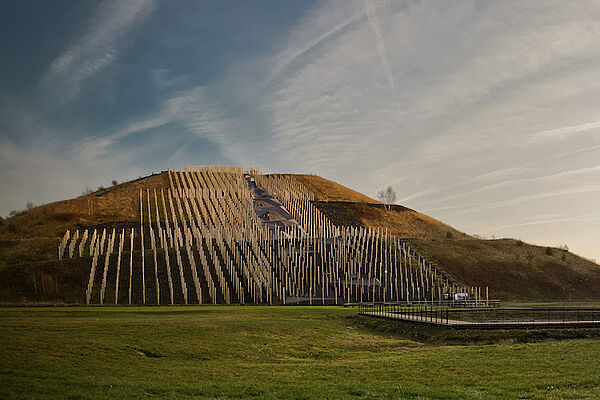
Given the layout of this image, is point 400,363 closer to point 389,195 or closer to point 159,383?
point 159,383

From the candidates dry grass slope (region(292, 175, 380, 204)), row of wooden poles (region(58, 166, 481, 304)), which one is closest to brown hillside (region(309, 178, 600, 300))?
row of wooden poles (region(58, 166, 481, 304))

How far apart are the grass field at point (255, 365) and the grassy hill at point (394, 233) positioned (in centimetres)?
2102

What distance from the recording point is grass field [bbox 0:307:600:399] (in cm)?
1023

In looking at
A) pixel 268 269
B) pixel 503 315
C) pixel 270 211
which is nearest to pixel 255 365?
pixel 503 315

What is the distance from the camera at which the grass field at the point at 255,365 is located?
10227mm

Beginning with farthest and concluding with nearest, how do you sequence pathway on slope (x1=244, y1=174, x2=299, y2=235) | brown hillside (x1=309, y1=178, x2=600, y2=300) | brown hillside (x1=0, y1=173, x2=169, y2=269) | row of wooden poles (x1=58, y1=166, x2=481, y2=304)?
1. pathway on slope (x1=244, y1=174, x2=299, y2=235)
2. brown hillside (x1=309, y1=178, x2=600, y2=300)
3. brown hillside (x1=0, y1=173, x2=169, y2=269)
4. row of wooden poles (x1=58, y1=166, x2=481, y2=304)

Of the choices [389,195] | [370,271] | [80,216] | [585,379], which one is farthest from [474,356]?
[389,195]

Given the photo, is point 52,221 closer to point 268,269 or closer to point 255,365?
point 268,269

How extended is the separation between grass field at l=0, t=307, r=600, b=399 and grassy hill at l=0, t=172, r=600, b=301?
21.0 meters

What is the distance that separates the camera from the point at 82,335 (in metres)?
16.0

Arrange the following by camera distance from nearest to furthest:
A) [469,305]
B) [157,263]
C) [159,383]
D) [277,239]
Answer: [159,383]
[469,305]
[157,263]
[277,239]

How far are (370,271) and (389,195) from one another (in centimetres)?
4847

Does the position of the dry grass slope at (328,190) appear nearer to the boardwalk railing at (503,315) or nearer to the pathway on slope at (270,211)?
the pathway on slope at (270,211)

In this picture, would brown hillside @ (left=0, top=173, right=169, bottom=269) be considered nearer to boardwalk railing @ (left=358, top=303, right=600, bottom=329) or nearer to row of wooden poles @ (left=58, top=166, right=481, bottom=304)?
row of wooden poles @ (left=58, top=166, right=481, bottom=304)
